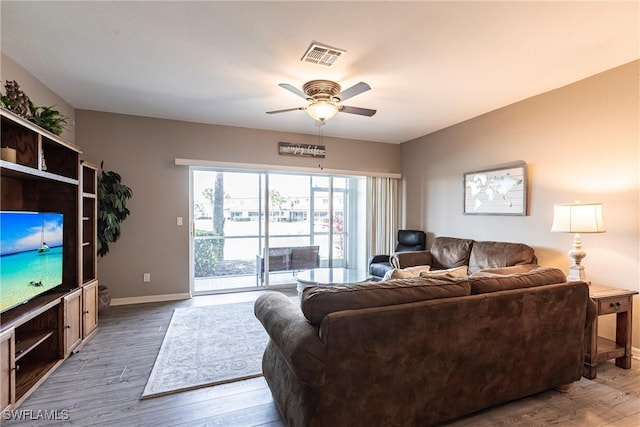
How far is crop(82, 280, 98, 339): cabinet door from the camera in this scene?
2.94 metres

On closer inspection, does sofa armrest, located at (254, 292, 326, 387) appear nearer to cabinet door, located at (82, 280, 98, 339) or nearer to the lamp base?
cabinet door, located at (82, 280, 98, 339)

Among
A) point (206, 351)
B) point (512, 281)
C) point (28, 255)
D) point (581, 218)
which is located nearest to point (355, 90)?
point (512, 281)

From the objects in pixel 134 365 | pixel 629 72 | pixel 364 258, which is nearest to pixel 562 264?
pixel 629 72

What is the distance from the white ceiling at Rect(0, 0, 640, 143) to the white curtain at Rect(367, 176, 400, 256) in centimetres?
210

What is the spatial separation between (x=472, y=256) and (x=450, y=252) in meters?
0.35

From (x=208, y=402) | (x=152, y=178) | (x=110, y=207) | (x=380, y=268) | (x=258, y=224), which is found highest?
(x=152, y=178)

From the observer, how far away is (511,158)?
3.82 metres

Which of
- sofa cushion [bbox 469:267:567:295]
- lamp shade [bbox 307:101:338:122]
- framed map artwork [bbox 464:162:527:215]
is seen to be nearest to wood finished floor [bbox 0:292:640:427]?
sofa cushion [bbox 469:267:567:295]

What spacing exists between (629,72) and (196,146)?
200 inches

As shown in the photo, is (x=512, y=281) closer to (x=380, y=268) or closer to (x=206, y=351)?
(x=380, y=268)

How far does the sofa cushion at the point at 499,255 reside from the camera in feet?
11.2

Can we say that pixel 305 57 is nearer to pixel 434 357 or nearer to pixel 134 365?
pixel 434 357

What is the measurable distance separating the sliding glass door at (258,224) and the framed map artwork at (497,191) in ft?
6.47

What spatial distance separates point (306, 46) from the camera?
2.45m
